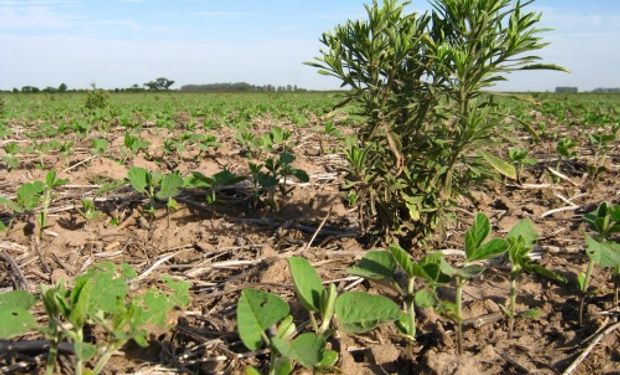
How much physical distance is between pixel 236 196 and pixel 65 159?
2.83 metres

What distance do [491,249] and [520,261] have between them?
0.69 ft

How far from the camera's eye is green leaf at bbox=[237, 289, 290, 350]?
1.80 metres

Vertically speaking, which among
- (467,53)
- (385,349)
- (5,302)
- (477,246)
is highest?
(467,53)

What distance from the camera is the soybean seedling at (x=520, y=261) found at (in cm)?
216

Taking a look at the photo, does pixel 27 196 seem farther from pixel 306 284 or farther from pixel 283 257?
pixel 306 284

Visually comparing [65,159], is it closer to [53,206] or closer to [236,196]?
[53,206]

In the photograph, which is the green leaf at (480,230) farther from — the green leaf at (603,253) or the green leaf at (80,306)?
the green leaf at (80,306)

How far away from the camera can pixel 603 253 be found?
217cm

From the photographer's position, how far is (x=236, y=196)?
4340 millimetres

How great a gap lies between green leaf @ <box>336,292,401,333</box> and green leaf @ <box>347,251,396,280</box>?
0.55ft

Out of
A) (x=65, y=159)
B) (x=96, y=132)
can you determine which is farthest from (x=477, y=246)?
(x=96, y=132)

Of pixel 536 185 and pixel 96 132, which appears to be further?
pixel 96 132

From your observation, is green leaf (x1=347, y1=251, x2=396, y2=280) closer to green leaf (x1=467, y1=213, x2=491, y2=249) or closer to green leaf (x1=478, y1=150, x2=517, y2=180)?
green leaf (x1=467, y1=213, x2=491, y2=249)

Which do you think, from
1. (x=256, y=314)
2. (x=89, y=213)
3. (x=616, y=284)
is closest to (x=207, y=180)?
(x=89, y=213)
